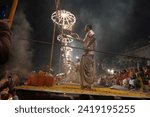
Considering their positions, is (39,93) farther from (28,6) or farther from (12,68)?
(28,6)

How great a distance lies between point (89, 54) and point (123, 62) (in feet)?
2.47

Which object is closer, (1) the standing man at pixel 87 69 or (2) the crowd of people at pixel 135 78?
(1) the standing man at pixel 87 69

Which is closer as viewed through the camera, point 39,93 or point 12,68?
point 39,93

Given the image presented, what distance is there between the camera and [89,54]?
326 cm

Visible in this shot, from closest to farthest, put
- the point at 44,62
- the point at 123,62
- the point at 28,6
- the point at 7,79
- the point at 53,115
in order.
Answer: the point at 53,115
the point at 7,79
the point at 123,62
the point at 28,6
the point at 44,62

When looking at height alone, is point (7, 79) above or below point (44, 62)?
below

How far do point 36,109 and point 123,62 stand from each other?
177cm

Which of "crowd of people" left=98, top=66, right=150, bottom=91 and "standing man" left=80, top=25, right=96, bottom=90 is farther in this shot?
"crowd of people" left=98, top=66, right=150, bottom=91

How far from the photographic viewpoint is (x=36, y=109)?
2.52m

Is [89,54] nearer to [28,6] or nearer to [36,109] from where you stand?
[36,109]

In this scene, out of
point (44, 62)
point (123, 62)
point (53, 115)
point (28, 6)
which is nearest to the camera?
point (53, 115)

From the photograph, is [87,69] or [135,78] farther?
[135,78]

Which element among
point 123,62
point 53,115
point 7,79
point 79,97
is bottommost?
point 53,115

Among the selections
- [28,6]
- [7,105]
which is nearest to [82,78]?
[7,105]
